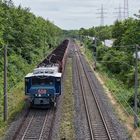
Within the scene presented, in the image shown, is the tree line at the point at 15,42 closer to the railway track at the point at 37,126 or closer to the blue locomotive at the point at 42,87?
the blue locomotive at the point at 42,87

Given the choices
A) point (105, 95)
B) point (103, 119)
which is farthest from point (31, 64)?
point (103, 119)

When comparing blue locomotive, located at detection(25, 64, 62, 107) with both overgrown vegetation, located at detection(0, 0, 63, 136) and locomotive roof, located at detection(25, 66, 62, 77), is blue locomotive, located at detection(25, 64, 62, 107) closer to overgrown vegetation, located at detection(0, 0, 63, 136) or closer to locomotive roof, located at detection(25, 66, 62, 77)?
locomotive roof, located at detection(25, 66, 62, 77)

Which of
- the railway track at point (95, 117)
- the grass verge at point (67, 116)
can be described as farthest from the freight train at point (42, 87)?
the railway track at point (95, 117)

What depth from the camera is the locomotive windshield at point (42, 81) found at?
34.4 m

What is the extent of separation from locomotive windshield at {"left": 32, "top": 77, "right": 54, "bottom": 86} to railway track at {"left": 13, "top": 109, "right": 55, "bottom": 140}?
236cm

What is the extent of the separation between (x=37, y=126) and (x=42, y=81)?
590 centimetres

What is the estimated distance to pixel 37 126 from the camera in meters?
29.7

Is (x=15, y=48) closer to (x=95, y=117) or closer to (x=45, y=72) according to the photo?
(x=45, y=72)

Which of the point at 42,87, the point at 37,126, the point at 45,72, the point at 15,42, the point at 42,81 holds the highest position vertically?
the point at 15,42

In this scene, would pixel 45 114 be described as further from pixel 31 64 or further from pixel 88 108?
pixel 31 64

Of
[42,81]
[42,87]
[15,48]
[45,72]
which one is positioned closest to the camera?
[42,87]

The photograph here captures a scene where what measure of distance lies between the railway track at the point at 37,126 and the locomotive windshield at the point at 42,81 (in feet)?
7.74

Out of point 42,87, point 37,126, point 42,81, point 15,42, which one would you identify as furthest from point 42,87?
point 15,42

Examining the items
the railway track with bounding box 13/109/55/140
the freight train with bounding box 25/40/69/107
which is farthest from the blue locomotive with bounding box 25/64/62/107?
the railway track with bounding box 13/109/55/140
